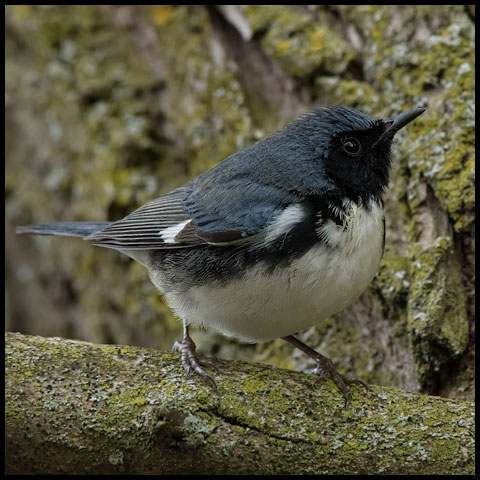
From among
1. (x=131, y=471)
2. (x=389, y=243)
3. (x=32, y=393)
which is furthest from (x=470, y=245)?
(x=32, y=393)

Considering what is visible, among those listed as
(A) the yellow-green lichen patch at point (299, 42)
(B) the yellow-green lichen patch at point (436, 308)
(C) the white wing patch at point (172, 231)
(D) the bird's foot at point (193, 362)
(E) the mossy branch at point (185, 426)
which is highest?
(A) the yellow-green lichen patch at point (299, 42)

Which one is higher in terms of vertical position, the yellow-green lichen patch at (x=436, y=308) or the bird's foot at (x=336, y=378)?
the yellow-green lichen patch at (x=436, y=308)

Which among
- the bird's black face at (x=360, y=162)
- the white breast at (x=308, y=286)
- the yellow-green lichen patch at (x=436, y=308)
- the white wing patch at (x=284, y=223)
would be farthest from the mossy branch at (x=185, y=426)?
the bird's black face at (x=360, y=162)

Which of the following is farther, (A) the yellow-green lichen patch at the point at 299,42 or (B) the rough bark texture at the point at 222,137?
(A) the yellow-green lichen patch at the point at 299,42

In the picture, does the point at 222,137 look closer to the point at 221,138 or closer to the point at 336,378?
the point at 221,138

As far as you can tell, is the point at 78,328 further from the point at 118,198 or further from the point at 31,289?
the point at 118,198

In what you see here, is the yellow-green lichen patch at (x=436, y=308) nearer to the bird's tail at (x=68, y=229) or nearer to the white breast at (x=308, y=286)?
the white breast at (x=308, y=286)

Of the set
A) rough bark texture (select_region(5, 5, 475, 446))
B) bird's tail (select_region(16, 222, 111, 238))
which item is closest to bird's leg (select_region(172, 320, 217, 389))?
rough bark texture (select_region(5, 5, 475, 446))
